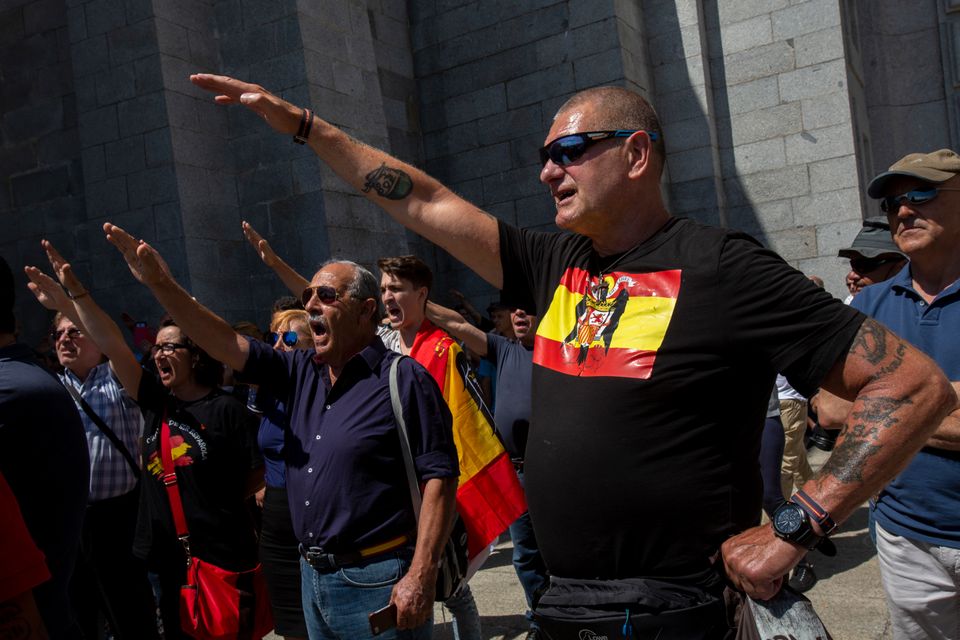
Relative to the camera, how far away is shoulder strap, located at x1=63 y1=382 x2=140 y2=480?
14.6ft

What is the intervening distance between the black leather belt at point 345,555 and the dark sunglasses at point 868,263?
3.10 meters

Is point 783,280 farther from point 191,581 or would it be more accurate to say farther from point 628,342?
point 191,581

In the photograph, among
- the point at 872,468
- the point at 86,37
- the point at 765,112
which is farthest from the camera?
the point at 765,112

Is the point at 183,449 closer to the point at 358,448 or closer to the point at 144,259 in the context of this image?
the point at 144,259

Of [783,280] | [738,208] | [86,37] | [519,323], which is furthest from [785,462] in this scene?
[86,37]

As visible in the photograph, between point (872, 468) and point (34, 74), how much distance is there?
367 inches

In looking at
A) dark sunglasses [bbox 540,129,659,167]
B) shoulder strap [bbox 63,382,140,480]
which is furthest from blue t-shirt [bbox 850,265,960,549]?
shoulder strap [bbox 63,382,140,480]

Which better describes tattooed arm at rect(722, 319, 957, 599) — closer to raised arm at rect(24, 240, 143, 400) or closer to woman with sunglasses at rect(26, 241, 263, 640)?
woman with sunglasses at rect(26, 241, 263, 640)

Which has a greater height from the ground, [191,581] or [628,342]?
[628,342]

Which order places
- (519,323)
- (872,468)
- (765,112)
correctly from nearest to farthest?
(872,468)
(519,323)
(765,112)

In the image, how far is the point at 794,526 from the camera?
1.81m

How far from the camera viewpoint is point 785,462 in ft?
22.8

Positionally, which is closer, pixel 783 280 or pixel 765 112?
pixel 783 280

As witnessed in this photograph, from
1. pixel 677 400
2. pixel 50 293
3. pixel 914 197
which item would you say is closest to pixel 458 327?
pixel 50 293
